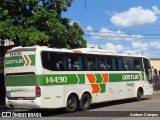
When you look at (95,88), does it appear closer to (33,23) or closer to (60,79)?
(60,79)

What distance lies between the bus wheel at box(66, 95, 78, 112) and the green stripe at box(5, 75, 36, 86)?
7.57ft

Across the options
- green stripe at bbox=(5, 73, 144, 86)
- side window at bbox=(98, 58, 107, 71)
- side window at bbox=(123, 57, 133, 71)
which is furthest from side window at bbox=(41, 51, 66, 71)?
side window at bbox=(123, 57, 133, 71)

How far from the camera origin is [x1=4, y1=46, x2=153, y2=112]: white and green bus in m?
18.1

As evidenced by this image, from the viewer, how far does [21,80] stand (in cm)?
1853

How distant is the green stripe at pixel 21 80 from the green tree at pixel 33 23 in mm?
3940

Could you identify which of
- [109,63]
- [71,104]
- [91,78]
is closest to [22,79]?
[71,104]

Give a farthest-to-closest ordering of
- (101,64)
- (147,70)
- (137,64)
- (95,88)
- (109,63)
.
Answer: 1. (147,70)
2. (137,64)
3. (109,63)
4. (101,64)
5. (95,88)

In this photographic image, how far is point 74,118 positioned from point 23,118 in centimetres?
233

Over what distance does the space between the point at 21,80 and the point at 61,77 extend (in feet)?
6.19

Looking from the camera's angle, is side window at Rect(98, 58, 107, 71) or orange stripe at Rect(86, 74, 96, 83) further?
side window at Rect(98, 58, 107, 71)

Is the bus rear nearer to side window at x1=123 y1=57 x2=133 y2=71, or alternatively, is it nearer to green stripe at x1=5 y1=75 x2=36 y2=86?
green stripe at x1=5 y1=75 x2=36 y2=86

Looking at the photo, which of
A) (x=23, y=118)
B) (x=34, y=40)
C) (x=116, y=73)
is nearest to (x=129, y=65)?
(x=116, y=73)

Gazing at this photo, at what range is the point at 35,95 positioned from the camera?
1800 cm

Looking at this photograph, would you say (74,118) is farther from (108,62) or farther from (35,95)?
(108,62)
